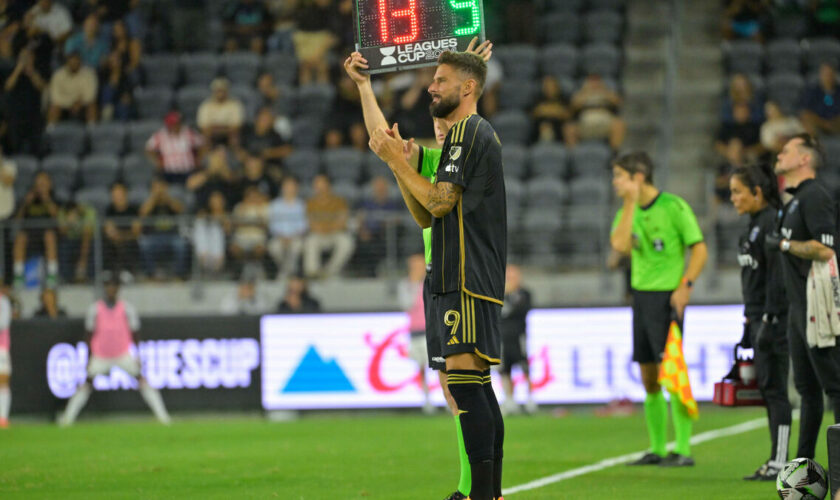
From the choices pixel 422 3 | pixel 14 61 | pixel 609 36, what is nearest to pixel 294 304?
pixel 14 61

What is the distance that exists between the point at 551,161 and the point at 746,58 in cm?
458

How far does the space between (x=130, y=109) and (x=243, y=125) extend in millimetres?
2298

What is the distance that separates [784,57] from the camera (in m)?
21.4

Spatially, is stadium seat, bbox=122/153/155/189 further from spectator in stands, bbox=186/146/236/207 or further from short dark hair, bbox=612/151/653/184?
short dark hair, bbox=612/151/653/184

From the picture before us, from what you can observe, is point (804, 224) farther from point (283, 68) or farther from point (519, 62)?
point (283, 68)

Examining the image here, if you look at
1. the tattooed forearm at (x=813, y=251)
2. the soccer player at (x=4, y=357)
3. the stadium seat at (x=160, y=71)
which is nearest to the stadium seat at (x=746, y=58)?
the stadium seat at (x=160, y=71)

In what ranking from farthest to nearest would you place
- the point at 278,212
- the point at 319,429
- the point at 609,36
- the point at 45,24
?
the point at 609,36
the point at 45,24
the point at 278,212
the point at 319,429

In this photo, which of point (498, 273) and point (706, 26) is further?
point (706, 26)

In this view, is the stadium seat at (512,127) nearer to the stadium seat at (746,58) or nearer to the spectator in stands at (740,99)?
the spectator in stands at (740,99)

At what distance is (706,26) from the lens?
22.8 meters

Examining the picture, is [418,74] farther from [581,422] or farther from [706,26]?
[581,422]

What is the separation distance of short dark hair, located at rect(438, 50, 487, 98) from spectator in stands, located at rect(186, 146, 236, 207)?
12585 mm

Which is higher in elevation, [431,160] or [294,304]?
[431,160]

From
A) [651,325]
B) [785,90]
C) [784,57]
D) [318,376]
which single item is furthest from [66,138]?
[651,325]
